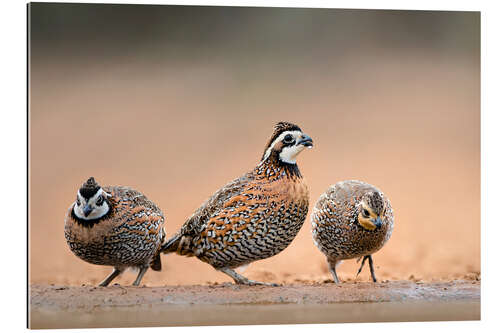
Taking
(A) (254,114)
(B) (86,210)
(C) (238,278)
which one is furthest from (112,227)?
(A) (254,114)

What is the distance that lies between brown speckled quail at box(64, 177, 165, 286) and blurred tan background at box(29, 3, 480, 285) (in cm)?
18

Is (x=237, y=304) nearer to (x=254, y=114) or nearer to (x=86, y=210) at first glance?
(x=86, y=210)

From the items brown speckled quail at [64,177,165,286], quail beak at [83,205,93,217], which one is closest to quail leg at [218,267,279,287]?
brown speckled quail at [64,177,165,286]

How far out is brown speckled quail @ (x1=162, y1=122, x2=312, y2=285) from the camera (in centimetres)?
710

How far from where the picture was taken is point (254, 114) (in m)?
7.89

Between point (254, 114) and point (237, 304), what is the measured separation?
1913mm

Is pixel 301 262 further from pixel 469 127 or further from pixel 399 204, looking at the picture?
pixel 469 127

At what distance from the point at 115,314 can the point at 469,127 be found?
3.97 metres

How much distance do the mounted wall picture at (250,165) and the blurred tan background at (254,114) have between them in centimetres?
2

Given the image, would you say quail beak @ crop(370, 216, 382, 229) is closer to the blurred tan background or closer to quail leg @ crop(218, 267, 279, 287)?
the blurred tan background

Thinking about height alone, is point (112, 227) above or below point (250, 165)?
below

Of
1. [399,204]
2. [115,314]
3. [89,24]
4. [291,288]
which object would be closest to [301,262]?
[291,288]

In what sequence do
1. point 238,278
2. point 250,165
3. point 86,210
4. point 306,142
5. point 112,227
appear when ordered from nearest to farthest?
point 86,210
point 112,227
point 306,142
point 238,278
point 250,165

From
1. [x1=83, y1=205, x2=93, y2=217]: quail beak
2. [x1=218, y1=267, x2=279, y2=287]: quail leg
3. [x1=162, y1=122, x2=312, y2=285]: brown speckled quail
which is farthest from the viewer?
[x1=218, y1=267, x2=279, y2=287]: quail leg
